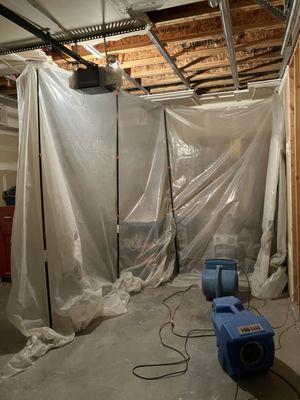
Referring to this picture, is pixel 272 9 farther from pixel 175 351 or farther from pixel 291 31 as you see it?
pixel 175 351

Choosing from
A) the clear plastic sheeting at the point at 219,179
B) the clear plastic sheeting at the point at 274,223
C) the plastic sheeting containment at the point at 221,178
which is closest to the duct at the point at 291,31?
the clear plastic sheeting at the point at 274,223

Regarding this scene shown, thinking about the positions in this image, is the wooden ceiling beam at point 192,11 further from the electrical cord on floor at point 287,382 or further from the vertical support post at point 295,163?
the electrical cord on floor at point 287,382

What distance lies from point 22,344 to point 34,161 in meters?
1.44

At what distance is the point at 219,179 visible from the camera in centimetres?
383

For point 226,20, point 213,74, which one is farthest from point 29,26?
point 213,74

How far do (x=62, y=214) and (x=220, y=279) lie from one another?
5.17 ft

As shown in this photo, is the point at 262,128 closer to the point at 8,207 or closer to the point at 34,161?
the point at 34,161

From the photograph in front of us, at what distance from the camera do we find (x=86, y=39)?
2.32m

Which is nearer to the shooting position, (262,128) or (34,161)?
(34,161)

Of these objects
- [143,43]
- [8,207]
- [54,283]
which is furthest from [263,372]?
[8,207]

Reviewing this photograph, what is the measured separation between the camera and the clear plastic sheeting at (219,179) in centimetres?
374

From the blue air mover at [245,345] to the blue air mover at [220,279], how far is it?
3.12 feet

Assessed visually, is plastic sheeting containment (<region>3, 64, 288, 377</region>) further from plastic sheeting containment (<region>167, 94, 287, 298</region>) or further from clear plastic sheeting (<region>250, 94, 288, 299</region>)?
clear plastic sheeting (<region>250, 94, 288, 299</region>)

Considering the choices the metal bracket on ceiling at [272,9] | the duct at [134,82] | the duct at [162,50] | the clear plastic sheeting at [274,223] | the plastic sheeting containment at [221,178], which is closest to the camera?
the metal bracket on ceiling at [272,9]
